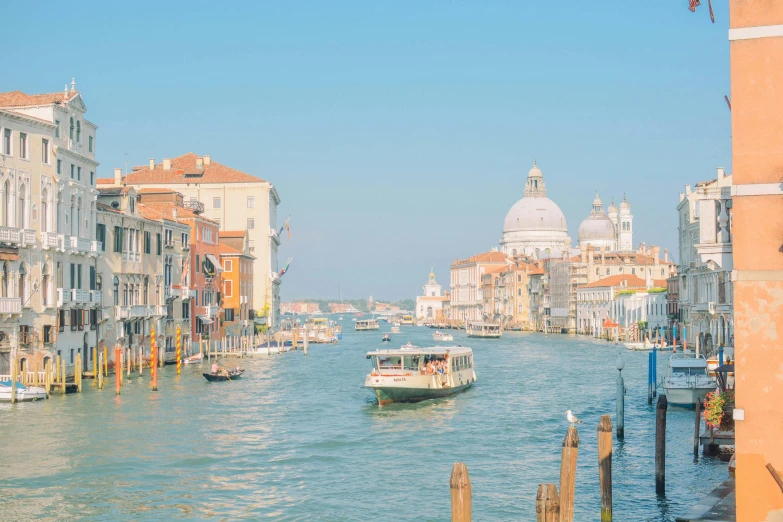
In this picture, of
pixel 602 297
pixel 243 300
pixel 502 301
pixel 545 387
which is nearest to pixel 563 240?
pixel 502 301

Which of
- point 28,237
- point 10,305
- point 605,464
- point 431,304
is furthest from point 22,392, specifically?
point 431,304

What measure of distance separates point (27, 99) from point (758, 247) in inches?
987

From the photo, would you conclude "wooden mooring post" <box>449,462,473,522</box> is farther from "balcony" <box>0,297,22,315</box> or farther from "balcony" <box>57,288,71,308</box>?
"balcony" <box>57,288,71,308</box>

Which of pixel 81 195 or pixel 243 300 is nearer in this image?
pixel 81 195

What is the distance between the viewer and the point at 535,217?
145250 millimetres

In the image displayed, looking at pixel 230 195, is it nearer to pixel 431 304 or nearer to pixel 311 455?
pixel 311 455

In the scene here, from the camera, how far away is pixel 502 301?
390ft

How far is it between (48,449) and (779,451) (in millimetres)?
14375

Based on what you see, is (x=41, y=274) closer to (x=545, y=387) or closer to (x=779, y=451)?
(x=545, y=387)

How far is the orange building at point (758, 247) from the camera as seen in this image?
8375 mm

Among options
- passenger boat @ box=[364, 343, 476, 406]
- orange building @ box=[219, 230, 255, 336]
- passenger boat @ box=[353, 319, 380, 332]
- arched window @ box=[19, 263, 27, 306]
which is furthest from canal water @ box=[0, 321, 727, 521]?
passenger boat @ box=[353, 319, 380, 332]

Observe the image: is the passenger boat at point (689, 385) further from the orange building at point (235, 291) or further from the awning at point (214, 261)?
the orange building at point (235, 291)

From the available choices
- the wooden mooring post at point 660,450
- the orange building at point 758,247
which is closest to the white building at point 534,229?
the wooden mooring post at point 660,450

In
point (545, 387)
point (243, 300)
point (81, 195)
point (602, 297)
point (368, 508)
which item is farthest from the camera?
point (602, 297)
